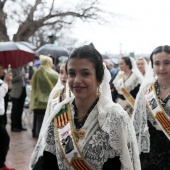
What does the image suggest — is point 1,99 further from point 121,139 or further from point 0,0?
point 0,0

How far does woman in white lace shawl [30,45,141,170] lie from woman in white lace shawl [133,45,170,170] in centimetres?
110

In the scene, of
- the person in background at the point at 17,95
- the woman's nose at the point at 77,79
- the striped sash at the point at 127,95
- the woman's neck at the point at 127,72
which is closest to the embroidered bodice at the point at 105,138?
the woman's nose at the point at 77,79

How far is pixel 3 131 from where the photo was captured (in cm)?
478

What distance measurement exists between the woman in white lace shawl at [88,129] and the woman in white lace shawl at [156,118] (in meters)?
1.10

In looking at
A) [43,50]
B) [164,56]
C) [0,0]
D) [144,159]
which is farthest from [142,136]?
[0,0]

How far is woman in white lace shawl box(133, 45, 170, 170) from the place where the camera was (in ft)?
10.6

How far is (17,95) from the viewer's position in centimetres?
787

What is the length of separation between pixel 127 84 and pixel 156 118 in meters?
3.37

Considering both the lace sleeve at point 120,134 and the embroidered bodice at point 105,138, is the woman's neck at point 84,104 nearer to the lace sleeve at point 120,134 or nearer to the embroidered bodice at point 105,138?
the embroidered bodice at point 105,138

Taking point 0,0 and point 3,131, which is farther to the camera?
point 0,0

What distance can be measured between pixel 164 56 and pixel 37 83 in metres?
3.93

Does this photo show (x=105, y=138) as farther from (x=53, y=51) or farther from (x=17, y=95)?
(x=53, y=51)

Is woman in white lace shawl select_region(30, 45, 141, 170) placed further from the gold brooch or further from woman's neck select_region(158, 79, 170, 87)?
woman's neck select_region(158, 79, 170, 87)


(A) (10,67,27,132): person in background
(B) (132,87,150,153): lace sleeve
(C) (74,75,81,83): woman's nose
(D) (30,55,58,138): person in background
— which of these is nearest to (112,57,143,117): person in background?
(D) (30,55,58,138): person in background
